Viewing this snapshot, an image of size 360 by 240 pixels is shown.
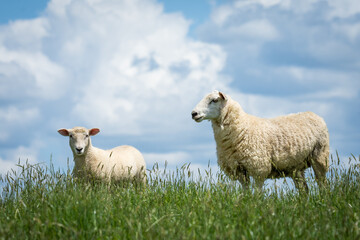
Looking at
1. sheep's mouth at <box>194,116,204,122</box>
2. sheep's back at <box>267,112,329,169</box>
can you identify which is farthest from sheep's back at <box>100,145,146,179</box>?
sheep's back at <box>267,112,329,169</box>

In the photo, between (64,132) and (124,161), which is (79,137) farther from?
(124,161)

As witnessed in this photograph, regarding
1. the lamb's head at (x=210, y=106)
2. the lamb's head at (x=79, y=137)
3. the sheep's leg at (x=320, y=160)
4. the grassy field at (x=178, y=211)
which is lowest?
the grassy field at (x=178, y=211)

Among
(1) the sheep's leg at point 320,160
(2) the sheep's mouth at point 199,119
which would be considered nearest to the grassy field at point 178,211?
(2) the sheep's mouth at point 199,119

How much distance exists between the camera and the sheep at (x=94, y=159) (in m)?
8.77

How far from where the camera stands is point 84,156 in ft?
30.4

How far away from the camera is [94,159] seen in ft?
30.5

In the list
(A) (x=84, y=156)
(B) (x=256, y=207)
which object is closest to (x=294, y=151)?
(B) (x=256, y=207)

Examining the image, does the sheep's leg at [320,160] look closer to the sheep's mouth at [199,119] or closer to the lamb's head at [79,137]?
the sheep's mouth at [199,119]

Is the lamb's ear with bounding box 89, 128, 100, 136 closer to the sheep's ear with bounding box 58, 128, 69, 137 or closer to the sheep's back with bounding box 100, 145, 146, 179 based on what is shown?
the sheep's ear with bounding box 58, 128, 69, 137

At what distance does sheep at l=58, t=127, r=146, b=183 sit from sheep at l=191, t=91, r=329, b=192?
5.57 feet

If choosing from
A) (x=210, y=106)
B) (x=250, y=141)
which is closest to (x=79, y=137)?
(x=210, y=106)

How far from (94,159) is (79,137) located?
2.45 feet

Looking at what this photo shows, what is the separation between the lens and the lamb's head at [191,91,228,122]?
8188mm

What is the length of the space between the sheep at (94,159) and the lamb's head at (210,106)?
4.93ft
